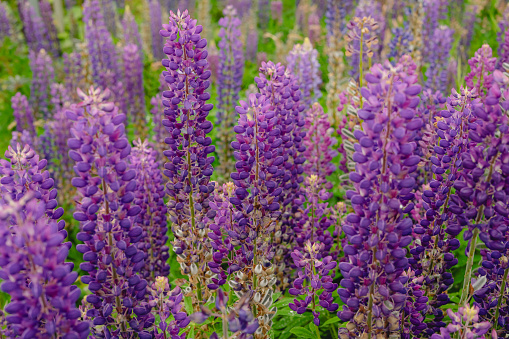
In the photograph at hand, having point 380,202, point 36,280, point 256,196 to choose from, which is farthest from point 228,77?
point 36,280

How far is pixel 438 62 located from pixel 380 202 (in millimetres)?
4774

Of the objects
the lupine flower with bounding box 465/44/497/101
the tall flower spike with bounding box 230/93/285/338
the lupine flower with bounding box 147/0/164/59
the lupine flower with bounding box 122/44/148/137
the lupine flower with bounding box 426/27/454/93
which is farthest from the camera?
the lupine flower with bounding box 147/0/164/59

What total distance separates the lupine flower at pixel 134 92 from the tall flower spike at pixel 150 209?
315 cm

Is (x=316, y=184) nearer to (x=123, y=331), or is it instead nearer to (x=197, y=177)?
(x=197, y=177)

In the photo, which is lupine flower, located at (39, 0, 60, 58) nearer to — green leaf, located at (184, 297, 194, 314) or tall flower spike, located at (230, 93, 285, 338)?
green leaf, located at (184, 297, 194, 314)

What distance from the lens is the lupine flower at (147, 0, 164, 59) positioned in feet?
30.9

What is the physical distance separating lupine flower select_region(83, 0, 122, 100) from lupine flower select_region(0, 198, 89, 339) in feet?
16.4

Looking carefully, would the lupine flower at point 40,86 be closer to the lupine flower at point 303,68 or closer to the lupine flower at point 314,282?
the lupine flower at point 303,68

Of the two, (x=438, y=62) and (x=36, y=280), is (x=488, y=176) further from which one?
(x=438, y=62)

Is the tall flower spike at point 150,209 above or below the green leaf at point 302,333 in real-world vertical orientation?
above

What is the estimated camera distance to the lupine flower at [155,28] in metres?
9.43

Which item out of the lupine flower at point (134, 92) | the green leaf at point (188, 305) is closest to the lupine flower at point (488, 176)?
the green leaf at point (188, 305)

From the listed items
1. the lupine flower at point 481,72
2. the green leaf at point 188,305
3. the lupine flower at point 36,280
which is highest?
the lupine flower at point 481,72

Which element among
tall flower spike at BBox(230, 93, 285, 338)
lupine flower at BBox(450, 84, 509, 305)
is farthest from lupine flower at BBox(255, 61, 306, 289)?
lupine flower at BBox(450, 84, 509, 305)
